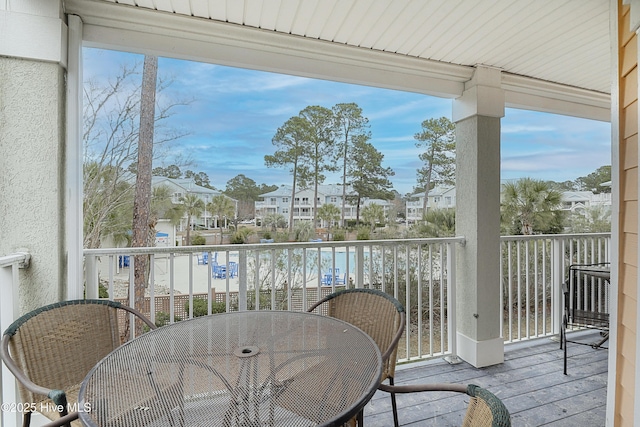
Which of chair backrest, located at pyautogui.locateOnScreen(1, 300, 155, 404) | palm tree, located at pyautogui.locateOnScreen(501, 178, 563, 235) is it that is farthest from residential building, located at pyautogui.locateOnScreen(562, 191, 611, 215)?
chair backrest, located at pyautogui.locateOnScreen(1, 300, 155, 404)

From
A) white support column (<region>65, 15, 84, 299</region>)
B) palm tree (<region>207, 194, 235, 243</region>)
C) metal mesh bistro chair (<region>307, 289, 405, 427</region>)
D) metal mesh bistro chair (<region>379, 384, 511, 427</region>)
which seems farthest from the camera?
palm tree (<region>207, 194, 235, 243</region>)

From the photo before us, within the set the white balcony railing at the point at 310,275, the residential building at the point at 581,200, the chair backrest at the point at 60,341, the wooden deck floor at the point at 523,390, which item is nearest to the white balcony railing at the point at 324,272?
the white balcony railing at the point at 310,275

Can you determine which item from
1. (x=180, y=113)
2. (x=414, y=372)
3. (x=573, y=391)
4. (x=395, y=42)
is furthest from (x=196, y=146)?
(x=573, y=391)

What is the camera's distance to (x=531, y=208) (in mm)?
5105

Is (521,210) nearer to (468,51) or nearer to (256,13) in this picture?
(468,51)

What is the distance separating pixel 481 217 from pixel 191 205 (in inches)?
118

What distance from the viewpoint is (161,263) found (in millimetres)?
3947

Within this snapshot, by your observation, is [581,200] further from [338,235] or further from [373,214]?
[338,235]

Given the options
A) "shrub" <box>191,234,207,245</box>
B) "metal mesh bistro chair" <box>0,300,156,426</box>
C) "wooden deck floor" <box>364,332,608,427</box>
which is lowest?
"wooden deck floor" <box>364,332,608,427</box>

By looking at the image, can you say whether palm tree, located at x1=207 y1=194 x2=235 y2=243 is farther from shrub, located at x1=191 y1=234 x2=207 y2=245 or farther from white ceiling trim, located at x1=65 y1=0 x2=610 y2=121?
white ceiling trim, located at x1=65 y1=0 x2=610 y2=121

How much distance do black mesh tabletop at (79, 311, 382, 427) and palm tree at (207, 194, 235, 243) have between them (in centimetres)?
211

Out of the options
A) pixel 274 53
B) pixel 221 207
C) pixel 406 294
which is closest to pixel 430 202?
pixel 406 294

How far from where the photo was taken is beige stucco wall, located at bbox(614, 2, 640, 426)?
1.57 m

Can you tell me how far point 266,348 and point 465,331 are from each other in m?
2.46
